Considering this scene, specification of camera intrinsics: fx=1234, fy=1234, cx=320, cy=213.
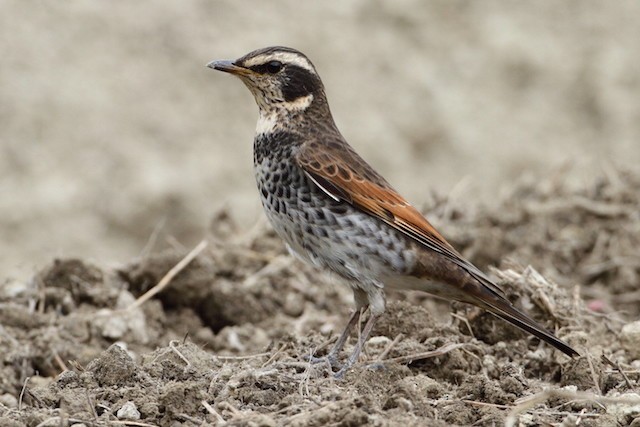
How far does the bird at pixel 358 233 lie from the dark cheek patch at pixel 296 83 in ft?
1.04

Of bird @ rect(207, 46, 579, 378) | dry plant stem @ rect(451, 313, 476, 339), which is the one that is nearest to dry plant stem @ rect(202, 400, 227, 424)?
bird @ rect(207, 46, 579, 378)

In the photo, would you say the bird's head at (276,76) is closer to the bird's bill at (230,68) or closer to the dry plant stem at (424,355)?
the bird's bill at (230,68)

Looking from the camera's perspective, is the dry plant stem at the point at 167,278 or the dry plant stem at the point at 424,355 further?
the dry plant stem at the point at 167,278

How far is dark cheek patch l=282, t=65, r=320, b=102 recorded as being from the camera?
6.86 metres

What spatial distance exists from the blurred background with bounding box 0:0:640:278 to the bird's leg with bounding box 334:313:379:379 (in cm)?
438

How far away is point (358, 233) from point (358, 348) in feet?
2.09

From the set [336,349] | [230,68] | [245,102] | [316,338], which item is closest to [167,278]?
[316,338]

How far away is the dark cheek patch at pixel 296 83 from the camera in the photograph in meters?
6.86

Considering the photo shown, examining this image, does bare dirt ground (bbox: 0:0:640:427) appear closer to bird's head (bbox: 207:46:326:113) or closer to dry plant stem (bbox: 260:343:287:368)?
dry plant stem (bbox: 260:343:287:368)

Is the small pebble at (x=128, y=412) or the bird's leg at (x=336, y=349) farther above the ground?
the bird's leg at (x=336, y=349)

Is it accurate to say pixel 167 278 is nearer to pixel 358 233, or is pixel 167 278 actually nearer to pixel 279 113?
pixel 279 113

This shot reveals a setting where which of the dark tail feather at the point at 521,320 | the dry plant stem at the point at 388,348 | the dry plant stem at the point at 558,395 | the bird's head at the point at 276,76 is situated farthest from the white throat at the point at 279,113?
the dry plant stem at the point at 558,395

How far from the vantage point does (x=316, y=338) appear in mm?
6633

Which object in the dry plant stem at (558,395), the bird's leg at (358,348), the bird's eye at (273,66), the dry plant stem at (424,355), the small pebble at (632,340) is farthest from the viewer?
the bird's eye at (273,66)
